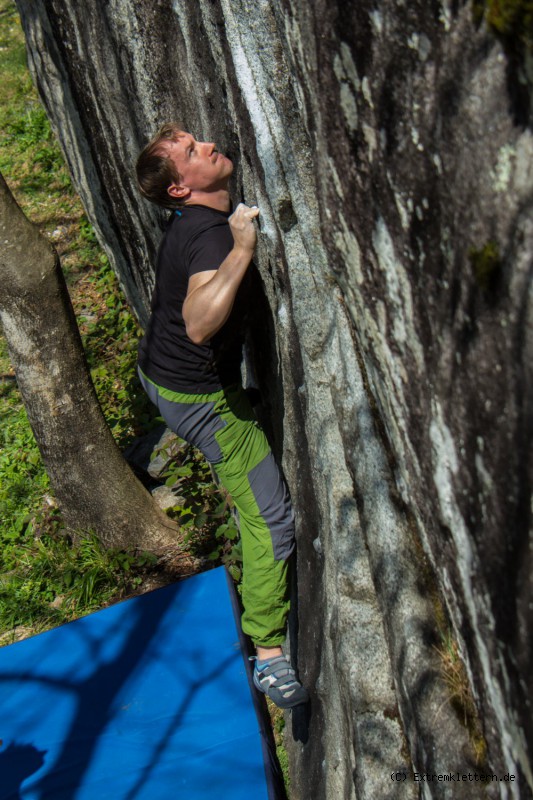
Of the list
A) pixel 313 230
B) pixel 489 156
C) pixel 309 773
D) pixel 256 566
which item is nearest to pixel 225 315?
pixel 313 230

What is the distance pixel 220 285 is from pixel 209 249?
0.71 ft

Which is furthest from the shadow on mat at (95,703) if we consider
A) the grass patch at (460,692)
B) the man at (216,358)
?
the grass patch at (460,692)

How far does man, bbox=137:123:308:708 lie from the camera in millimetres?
3090

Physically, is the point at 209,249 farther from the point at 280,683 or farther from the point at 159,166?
the point at 280,683

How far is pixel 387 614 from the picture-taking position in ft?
8.50

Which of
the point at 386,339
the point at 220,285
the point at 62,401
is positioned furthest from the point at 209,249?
→ the point at 62,401

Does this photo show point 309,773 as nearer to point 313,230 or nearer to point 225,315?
point 225,315

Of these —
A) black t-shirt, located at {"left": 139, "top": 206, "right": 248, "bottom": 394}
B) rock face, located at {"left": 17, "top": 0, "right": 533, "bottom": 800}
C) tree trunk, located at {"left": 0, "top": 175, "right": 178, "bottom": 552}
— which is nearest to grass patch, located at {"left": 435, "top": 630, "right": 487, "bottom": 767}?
rock face, located at {"left": 17, "top": 0, "right": 533, "bottom": 800}

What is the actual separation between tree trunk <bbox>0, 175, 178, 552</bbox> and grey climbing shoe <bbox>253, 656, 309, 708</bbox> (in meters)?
1.79

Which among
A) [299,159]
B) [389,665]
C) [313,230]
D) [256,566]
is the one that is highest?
[299,159]

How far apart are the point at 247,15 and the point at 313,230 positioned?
32.1 inches

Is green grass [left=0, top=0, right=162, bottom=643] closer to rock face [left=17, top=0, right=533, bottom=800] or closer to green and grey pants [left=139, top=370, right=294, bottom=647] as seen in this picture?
green and grey pants [left=139, top=370, right=294, bottom=647]

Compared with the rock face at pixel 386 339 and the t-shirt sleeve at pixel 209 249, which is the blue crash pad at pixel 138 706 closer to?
the rock face at pixel 386 339

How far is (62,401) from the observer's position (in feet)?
16.2
